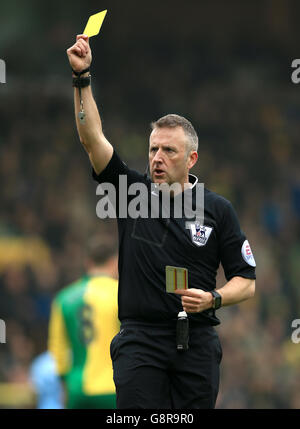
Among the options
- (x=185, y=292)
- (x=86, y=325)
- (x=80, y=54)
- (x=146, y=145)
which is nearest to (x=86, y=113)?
(x=80, y=54)

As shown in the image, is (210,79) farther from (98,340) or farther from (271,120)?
(98,340)

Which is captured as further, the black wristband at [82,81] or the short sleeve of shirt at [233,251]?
the short sleeve of shirt at [233,251]

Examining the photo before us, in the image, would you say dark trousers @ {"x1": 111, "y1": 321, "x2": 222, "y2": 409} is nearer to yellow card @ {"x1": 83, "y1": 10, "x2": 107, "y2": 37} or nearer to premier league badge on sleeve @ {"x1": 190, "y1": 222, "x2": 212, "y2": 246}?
premier league badge on sleeve @ {"x1": 190, "y1": 222, "x2": 212, "y2": 246}

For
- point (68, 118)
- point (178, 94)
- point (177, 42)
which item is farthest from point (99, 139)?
point (177, 42)

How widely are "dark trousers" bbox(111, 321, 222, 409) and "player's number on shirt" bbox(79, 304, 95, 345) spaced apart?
91.5 inches

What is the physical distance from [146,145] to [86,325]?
9.72 meters

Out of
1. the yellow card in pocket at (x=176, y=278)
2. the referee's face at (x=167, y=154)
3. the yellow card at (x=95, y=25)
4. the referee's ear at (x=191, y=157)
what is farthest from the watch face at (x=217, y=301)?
the yellow card at (x=95, y=25)

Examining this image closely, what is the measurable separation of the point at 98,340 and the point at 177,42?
12.7 m

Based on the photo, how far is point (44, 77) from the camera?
1755cm

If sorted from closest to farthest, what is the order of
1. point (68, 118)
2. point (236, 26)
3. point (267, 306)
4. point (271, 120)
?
point (267, 306) → point (68, 118) → point (271, 120) → point (236, 26)

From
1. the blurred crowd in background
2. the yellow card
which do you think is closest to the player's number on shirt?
the yellow card

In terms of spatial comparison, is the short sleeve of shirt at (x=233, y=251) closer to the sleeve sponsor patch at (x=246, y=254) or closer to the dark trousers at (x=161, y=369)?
the sleeve sponsor patch at (x=246, y=254)

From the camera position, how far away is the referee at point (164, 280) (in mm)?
5137
